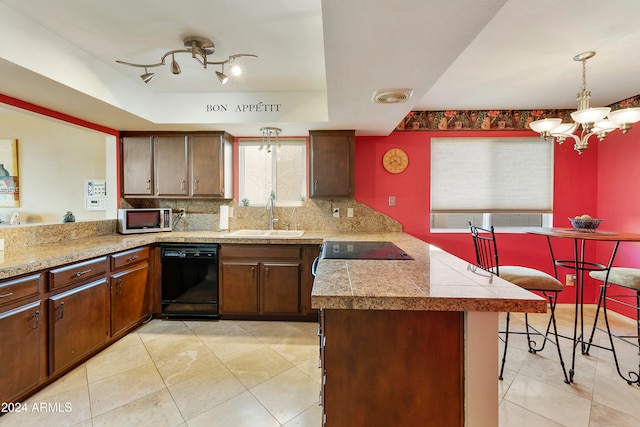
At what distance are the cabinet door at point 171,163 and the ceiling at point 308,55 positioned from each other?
257mm

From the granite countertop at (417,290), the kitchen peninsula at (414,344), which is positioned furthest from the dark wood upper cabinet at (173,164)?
the kitchen peninsula at (414,344)

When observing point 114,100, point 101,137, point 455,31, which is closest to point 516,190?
point 455,31

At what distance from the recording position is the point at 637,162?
286cm

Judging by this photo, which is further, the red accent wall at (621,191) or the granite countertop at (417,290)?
the red accent wall at (621,191)

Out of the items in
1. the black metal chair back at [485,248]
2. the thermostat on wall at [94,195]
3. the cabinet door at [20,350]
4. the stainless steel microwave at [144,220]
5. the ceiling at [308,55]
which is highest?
the ceiling at [308,55]

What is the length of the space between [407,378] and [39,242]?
10.2 feet

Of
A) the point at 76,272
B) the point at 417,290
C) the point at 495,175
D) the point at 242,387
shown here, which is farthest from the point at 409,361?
the point at 495,175

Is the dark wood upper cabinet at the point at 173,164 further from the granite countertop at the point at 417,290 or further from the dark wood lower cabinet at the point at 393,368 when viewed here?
the dark wood lower cabinet at the point at 393,368

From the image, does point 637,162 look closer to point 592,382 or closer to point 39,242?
point 592,382

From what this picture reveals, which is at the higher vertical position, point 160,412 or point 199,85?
point 199,85

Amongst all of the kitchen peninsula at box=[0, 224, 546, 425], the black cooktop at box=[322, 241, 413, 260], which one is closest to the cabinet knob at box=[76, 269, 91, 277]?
the black cooktop at box=[322, 241, 413, 260]

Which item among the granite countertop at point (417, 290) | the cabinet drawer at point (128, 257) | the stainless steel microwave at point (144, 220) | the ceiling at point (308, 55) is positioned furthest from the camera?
the stainless steel microwave at point (144, 220)

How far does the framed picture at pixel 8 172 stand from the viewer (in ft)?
11.3

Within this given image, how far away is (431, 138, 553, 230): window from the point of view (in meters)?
3.33
